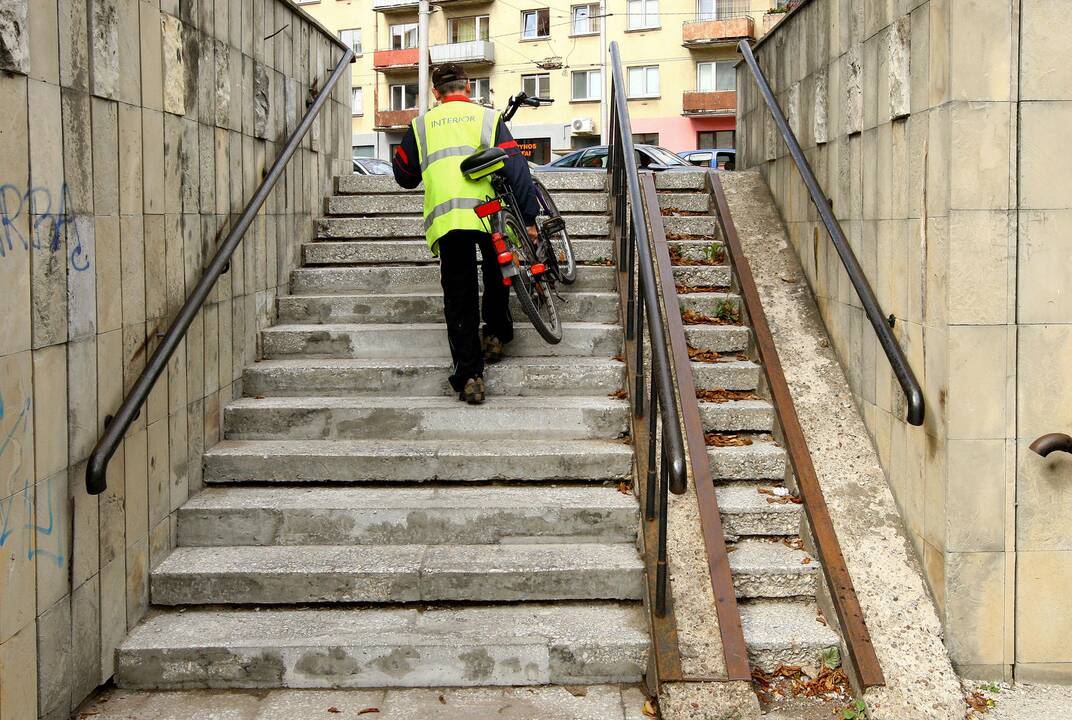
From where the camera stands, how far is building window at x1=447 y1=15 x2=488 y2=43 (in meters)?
Result: 38.8

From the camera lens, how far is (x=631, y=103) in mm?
36156

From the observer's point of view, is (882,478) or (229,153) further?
(229,153)

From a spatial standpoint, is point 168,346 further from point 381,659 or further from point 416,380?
point 416,380

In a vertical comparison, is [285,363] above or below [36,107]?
below

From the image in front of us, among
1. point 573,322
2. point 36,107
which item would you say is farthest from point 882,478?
point 36,107

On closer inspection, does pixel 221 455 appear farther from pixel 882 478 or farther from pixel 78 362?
pixel 882 478

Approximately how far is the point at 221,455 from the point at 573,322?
217 cm

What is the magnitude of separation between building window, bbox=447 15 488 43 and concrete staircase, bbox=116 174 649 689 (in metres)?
34.8

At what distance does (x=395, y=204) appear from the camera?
730 cm

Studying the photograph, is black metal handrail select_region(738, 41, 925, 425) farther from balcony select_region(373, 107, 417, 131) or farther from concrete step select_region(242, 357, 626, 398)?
balcony select_region(373, 107, 417, 131)

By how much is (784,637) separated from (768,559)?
411mm

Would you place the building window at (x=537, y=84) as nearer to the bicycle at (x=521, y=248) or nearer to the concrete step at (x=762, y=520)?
the bicycle at (x=521, y=248)

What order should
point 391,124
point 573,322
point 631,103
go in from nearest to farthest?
point 573,322
point 631,103
point 391,124

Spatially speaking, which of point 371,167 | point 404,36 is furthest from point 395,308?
point 404,36
